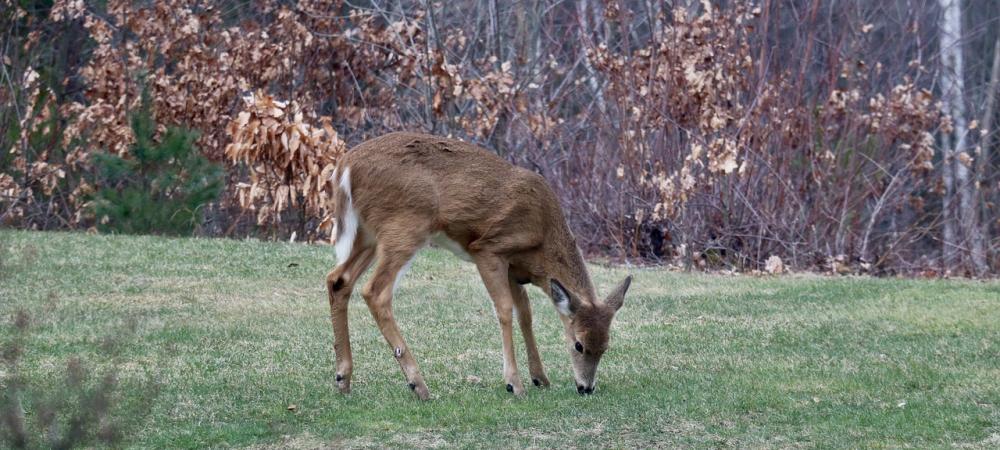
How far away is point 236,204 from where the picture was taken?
17.3 m

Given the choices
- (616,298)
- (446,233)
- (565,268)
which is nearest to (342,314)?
(446,233)

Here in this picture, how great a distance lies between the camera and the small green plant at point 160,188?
A: 15.4m

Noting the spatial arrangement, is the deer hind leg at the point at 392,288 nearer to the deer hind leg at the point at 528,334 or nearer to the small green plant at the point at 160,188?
the deer hind leg at the point at 528,334

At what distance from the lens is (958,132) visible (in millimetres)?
23781

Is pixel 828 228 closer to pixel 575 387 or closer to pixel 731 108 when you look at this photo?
pixel 731 108

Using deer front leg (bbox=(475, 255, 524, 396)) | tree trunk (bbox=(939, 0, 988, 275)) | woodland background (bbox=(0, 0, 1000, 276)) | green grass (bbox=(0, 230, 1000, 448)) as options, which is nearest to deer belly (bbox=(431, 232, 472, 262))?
deer front leg (bbox=(475, 255, 524, 396))

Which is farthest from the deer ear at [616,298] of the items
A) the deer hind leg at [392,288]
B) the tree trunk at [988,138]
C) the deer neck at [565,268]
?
the tree trunk at [988,138]

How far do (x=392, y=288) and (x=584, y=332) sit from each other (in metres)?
1.15

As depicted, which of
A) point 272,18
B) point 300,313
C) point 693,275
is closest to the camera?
point 300,313

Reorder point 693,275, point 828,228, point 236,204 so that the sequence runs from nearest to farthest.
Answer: point 693,275, point 828,228, point 236,204

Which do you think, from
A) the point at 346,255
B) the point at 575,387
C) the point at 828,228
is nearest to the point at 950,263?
the point at 828,228

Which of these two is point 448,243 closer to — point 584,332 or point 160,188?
point 584,332

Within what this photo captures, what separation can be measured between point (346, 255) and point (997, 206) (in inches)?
567

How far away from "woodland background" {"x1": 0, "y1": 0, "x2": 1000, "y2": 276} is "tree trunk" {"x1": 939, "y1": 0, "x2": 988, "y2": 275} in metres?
0.11
